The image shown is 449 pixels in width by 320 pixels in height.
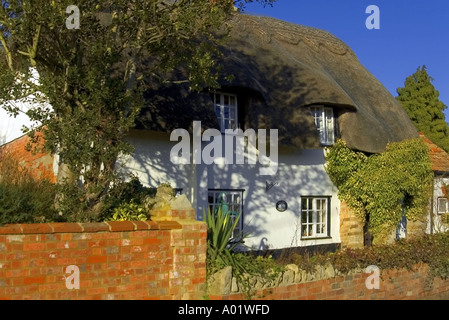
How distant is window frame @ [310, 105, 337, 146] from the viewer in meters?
14.5

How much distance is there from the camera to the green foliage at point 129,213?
7.23 meters

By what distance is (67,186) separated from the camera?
7027 mm

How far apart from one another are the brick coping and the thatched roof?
405cm

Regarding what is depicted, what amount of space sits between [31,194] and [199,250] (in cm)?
235

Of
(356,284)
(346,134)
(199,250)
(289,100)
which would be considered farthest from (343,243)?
(199,250)

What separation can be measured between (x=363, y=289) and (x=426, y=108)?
17929 millimetres

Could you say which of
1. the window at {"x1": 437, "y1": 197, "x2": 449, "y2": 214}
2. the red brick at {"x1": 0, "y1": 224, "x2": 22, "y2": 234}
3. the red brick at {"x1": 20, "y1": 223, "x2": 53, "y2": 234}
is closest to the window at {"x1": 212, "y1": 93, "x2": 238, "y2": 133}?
the red brick at {"x1": 20, "y1": 223, "x2": 53, "y2": 234}

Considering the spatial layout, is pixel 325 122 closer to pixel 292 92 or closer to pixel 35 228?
pixel 292 92

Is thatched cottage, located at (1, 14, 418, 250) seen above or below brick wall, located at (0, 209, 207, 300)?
above

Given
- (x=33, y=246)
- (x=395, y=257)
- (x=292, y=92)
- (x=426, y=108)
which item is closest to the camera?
(x=33, y=246)

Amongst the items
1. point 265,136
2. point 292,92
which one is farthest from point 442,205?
point 265,136

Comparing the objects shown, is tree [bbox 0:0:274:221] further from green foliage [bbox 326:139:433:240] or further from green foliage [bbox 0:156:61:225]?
green foliage [bbox 326:139:433:240]

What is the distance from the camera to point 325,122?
47.9 ft

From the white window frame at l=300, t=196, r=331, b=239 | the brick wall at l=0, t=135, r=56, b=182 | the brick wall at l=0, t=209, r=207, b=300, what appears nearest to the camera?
the brick wall at l=0, t=209, r=207, b=300
